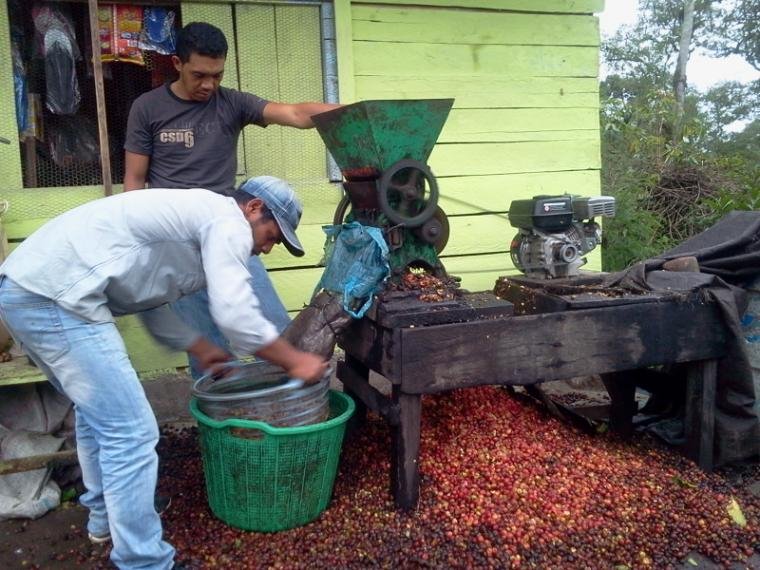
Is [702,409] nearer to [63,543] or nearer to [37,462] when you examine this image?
[63,543]

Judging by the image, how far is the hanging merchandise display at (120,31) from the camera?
380cm

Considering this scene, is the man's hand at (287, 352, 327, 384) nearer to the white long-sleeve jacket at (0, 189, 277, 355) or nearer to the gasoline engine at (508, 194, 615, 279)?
the white long-sleeve jacket at (0, 189, 277, 355)

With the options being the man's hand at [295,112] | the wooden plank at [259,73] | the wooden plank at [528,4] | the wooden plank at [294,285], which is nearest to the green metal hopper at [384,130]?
the man's hand at [295,112]

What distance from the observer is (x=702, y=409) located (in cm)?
331

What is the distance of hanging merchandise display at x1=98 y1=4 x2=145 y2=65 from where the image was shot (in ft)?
12.5

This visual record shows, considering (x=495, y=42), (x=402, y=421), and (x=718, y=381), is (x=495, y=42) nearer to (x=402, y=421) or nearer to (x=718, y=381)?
(x=718, y=381)

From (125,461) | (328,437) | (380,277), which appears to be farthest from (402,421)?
(125,461)

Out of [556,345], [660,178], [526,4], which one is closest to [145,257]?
[556,345]

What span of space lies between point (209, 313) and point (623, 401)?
2184 mm

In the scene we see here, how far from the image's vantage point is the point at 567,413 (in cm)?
374

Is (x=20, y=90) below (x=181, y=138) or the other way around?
the other way around

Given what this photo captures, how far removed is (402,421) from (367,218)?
0.89m

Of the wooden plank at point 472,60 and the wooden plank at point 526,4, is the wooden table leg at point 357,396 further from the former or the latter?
the wooden plank at point 526,4

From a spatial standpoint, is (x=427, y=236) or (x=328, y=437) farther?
(x=427, y=236)
